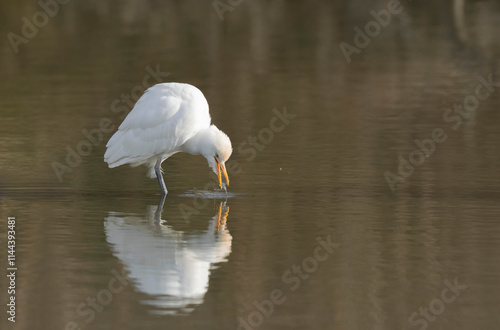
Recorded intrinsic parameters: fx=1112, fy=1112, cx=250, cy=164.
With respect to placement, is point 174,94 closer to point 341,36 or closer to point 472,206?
point 472,206

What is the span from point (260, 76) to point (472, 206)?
12298 millimetres

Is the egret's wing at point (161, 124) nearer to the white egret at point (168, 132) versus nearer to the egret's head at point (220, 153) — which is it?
the white egret at point (168, 132)

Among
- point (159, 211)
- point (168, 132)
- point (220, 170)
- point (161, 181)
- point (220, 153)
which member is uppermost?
point (168, 132)

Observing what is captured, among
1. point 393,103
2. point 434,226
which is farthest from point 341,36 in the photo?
point 434,226

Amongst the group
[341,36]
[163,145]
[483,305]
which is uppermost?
[341,36]

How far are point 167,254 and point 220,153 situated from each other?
282cm

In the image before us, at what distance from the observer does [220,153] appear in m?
12.7

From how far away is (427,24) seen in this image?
33.7 metres

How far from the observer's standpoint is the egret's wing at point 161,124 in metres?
12.9

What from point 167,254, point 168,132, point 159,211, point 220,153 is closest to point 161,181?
point 168,132

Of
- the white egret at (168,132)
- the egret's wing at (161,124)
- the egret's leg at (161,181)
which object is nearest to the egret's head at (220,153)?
the white egret at (168,132)

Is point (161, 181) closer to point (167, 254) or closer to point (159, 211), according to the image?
point (159, 211)

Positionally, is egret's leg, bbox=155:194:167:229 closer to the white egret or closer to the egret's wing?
the white egret

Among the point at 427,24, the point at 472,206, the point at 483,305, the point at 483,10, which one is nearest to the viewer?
the point at 483,305
